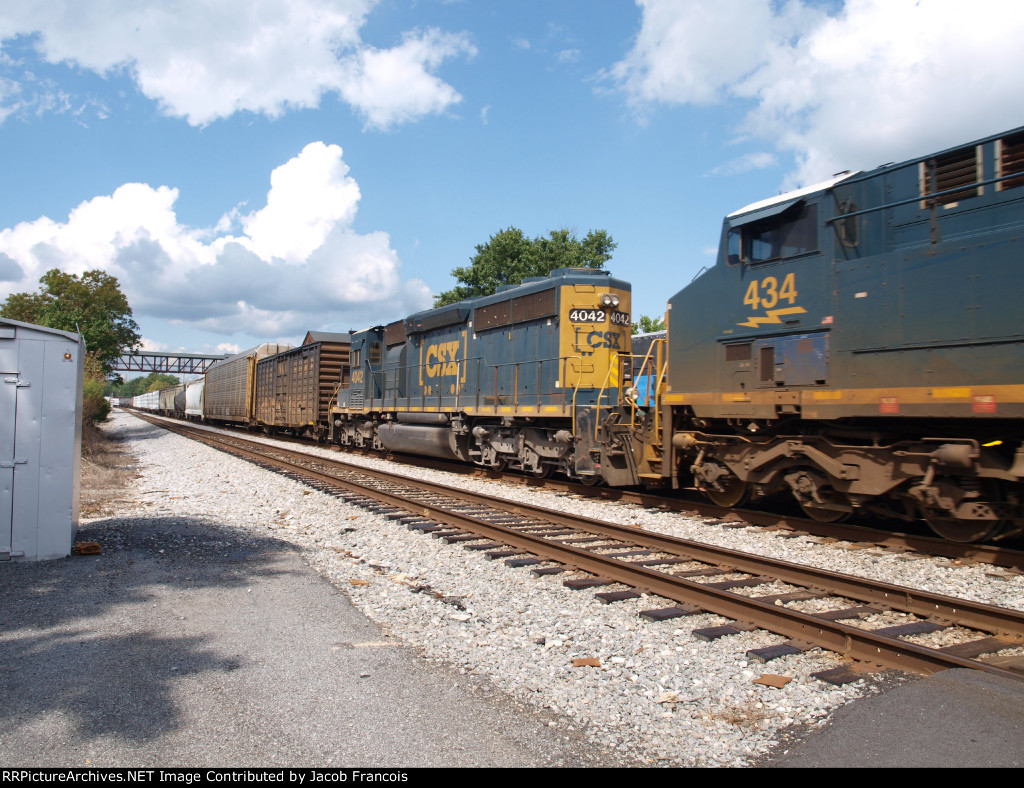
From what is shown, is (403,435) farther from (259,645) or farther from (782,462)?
(259,645)

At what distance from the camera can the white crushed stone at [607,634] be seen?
3320 mm

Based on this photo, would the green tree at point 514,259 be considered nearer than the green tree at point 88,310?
No

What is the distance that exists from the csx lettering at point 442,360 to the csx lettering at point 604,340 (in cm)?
410

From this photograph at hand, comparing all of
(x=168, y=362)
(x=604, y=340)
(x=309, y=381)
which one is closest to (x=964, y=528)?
(x=604, y=340)

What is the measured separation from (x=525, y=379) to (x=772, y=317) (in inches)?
222

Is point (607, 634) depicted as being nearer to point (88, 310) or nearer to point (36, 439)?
point (36, 439)

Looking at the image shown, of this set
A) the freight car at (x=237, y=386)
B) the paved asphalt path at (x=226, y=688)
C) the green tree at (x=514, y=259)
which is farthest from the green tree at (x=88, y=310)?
the paved asphalt path at (x=226, y=688)

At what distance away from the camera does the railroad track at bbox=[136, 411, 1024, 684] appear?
4113 millimetres

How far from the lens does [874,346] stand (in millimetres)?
6691

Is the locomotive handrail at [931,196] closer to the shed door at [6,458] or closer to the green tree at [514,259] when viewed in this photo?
the shed door at [6,458]

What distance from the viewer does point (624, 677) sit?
3850 mm

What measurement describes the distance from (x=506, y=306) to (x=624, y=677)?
10.2 meters

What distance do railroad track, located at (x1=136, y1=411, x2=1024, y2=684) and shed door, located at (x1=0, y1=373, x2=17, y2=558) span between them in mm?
3988

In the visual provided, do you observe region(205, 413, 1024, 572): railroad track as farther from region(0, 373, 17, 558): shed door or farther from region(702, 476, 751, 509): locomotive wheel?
region(0, 373, 17, 558): shed door
